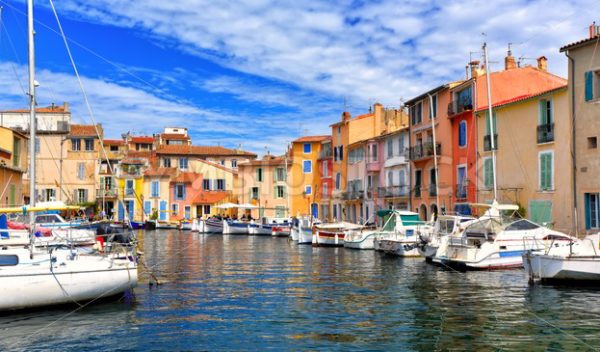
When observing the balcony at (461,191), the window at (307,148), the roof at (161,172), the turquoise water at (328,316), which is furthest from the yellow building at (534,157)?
the roof at (161,172)

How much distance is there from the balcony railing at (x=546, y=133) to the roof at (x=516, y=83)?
6.90 m

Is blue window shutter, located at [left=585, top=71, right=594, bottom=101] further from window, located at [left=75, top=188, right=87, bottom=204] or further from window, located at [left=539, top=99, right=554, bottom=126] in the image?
window, located at [left=75, top=188, right=87, bottom=204]

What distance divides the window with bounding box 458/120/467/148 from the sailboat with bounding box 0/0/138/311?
29272 mm

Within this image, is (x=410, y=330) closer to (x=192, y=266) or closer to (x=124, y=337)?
(x=124, y=337)

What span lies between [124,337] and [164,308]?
139 inches

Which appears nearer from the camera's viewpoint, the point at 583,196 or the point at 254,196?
the point at 583,196

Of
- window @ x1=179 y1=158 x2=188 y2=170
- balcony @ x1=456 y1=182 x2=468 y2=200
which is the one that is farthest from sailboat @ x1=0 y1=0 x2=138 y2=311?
window @ x1=179 y1=158 x2=188 y2=170

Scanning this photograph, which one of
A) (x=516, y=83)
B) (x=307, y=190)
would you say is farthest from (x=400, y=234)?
(x=307, y=190)

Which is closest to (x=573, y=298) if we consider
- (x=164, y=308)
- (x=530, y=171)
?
(x=164, y=308)

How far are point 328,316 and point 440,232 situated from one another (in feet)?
53.0

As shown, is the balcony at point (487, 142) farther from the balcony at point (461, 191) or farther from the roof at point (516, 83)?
the balcony at point (461, 191)

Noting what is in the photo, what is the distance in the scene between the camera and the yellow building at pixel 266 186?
75688mm

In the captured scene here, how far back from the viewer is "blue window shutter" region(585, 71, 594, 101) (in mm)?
29547

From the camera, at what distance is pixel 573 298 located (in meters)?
18.5
